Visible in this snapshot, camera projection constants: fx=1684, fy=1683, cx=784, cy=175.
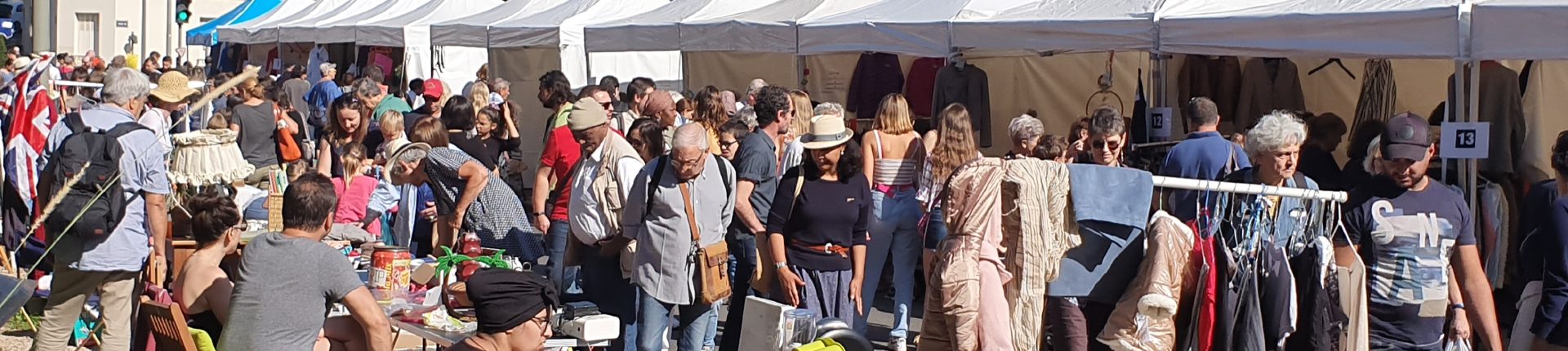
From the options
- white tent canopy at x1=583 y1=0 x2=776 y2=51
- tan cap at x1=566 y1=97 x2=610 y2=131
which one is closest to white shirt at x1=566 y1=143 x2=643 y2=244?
tan cap at x1=566 y1=97 x2=610 y2=131

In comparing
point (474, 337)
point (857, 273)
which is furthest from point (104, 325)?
point (857, 273)

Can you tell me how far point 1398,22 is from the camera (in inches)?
282

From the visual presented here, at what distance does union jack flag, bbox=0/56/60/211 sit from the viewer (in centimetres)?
748

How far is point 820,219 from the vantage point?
6.45 m

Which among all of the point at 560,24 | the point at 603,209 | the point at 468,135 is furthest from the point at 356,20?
the point at 603,209

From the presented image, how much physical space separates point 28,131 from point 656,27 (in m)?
6.28

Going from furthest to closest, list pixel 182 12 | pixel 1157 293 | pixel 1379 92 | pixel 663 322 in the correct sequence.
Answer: pixel 182 12
pixel 1379 92
pixel 663 322
pixel 1157 293

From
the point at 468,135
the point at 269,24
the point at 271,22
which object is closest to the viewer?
the point at 468,135

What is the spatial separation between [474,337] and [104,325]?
2369 mm

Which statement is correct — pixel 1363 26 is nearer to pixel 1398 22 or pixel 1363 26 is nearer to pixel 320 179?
pixel 1398 22

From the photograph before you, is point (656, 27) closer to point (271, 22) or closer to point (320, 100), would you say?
point (320, 100)

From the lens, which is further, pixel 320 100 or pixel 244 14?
pixel 244 14

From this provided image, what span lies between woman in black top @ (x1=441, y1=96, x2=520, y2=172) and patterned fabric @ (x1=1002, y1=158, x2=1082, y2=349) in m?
5.22

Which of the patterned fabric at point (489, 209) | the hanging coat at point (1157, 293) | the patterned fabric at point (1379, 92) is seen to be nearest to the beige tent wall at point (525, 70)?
the patterned fabric at point (1379, 92)
